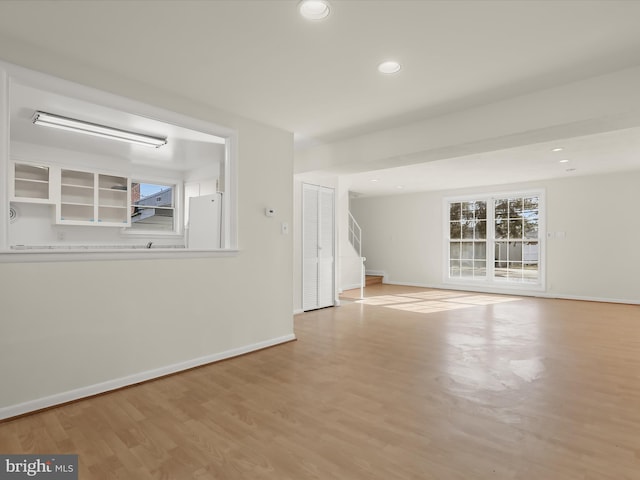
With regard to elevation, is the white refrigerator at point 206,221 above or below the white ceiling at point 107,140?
below

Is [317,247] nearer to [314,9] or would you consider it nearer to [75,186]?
[75,186]

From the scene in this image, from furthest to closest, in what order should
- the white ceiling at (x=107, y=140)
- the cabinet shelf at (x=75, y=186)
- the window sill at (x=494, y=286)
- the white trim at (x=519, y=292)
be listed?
the window sill at (x=494, y=286)
the white trim at (x=519, y=292)
the cabinet shelf at (x=75, y=186)
the white ceiling at (x=107, y=140)

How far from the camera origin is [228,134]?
3660 millimetres

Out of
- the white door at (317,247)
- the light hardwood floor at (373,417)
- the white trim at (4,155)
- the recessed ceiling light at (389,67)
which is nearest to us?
the light hardwood floor at (373,417)

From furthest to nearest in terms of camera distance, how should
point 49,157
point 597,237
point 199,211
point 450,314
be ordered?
point 597,237
point 450,314
point 49,157
point 199,211

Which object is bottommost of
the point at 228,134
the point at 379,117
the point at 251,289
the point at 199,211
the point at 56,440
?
the point at 56,440

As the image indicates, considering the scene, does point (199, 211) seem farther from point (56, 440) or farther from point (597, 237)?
point (597, 237)

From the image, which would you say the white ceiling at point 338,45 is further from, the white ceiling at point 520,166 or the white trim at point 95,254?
the white ceiling at point 520,166

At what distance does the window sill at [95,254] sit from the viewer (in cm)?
243

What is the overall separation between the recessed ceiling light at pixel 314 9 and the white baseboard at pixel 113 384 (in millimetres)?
2942

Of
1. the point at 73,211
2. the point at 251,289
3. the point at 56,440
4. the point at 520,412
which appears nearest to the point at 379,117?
the point at 251,289

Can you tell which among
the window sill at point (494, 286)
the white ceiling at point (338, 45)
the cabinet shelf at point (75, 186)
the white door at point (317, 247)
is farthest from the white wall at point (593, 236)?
the cabinet shelf at point (75, 186)

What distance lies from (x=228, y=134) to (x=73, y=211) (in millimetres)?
3497

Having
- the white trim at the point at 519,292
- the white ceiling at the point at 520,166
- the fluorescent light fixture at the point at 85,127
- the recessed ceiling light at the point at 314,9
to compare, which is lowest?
the white trim at the point at 519,292
